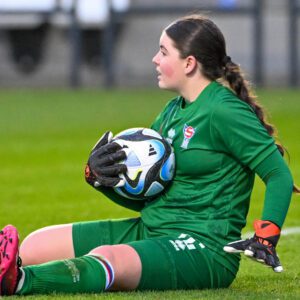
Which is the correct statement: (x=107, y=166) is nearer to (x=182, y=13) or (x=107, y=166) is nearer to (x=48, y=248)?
(x=48, y=248)

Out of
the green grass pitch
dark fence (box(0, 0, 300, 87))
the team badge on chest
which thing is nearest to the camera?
the team badge on chest

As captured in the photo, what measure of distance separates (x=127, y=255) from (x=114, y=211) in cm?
390

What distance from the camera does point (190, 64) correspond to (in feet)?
20.0

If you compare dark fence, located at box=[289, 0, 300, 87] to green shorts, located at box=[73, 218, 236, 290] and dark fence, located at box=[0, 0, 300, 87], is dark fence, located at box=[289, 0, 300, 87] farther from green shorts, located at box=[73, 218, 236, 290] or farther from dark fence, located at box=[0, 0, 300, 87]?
green shorts, located at box=[73, 218, 236, 290]

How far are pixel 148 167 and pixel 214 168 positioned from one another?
319 millimetres

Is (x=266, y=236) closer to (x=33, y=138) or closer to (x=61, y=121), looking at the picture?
(x=33, y=138)

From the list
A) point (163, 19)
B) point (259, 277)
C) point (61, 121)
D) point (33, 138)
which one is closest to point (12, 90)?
point (163, 19)

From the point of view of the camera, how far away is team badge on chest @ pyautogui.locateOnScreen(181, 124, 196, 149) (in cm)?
604

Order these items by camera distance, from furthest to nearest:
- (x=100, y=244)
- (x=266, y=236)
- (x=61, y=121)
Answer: (x=61, y=121), (x=100, y=244), (x=266, y=236)

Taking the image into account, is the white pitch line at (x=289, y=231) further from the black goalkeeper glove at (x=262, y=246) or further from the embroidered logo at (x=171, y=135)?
the black goalkeeper glove at (x=262, y=246)

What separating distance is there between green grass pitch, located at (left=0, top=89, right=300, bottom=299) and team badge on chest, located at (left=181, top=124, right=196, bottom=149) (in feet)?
2.35

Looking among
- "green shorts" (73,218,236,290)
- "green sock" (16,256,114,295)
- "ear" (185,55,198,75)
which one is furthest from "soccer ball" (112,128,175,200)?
"green sock" (16,256,114,295)

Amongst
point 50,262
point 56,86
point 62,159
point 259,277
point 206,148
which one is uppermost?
point 206,148

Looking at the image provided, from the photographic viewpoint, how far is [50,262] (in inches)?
227
